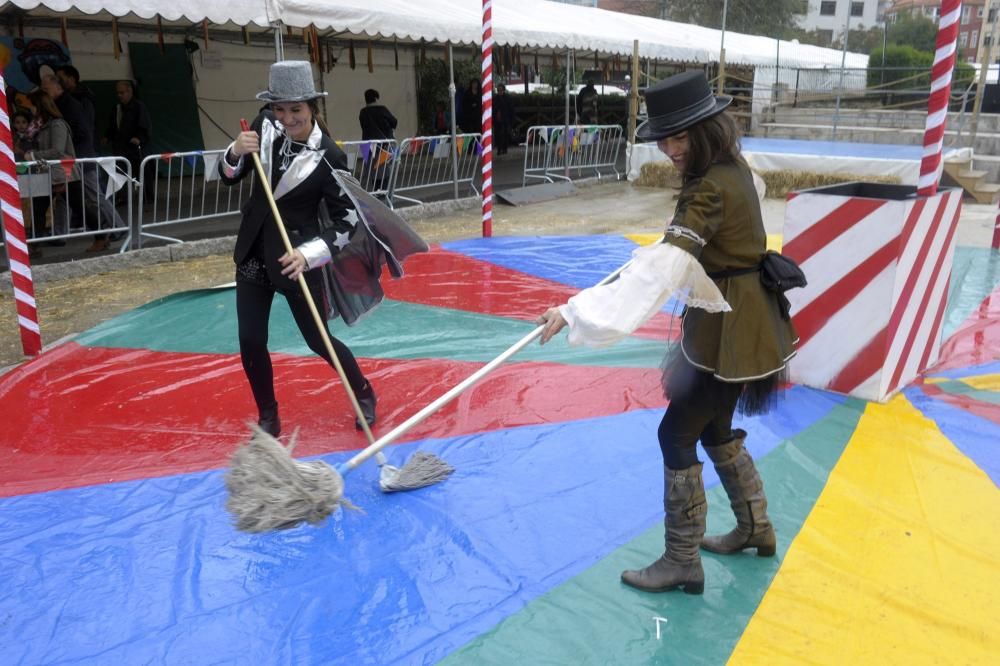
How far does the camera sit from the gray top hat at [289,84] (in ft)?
12.5

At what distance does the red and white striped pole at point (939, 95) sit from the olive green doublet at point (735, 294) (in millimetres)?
2570

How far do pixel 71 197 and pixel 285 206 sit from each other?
6.21 m

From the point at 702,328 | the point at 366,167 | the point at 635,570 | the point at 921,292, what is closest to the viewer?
the point at 702,328

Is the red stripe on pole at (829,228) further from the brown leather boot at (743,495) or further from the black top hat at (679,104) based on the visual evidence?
the black top hat at (679,104)

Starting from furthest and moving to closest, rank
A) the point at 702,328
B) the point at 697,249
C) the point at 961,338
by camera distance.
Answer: the point at 961,338 → the point at 702,328 → the point at 697,249

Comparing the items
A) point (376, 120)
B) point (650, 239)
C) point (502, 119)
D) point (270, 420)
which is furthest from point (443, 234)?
point (502, 119)

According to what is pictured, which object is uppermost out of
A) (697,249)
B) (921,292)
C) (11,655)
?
(697,249)

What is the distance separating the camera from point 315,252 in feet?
12.6

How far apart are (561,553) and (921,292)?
301 cm

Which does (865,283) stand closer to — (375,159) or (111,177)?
(111,177)

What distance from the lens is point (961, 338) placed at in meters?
5.90

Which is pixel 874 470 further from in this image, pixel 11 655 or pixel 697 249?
pixel 11 655

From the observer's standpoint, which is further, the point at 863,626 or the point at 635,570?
the point at 635,570

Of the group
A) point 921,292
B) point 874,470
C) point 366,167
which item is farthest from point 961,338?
point 366,167
